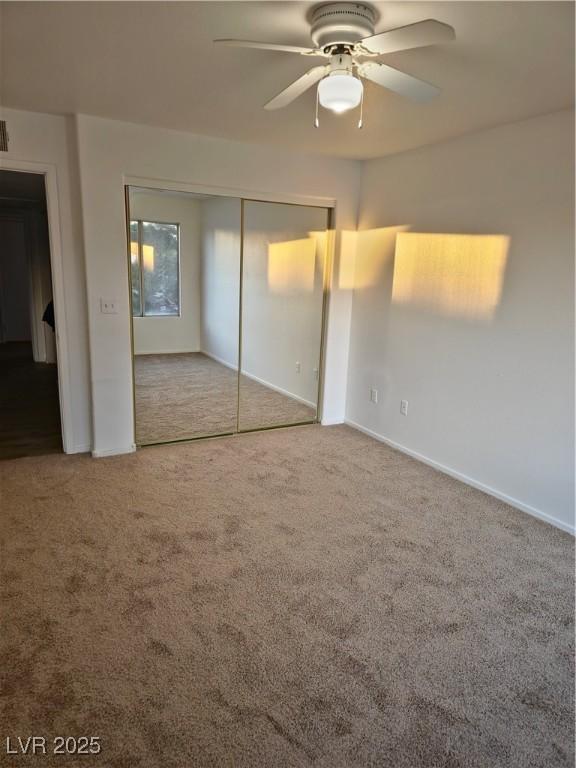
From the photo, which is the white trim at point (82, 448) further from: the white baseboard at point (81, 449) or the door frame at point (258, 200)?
the door frame at point (258, 200)

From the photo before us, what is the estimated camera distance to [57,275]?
138 inches

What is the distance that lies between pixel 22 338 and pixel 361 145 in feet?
24.4

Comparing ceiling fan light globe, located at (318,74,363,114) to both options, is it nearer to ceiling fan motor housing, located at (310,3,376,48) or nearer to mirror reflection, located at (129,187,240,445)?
ceiling fan motor housing, located at (310,3,376,48)

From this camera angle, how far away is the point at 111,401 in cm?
375

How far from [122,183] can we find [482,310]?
8.75 feet

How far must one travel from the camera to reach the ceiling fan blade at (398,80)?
192 cm

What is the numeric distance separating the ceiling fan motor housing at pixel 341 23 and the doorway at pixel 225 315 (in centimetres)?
214

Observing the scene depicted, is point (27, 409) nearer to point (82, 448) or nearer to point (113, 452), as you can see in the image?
point (82, 448)

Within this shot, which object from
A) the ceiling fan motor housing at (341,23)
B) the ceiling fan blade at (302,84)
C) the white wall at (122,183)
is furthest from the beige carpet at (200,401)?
the ceiling fan motor housing at (341,23)

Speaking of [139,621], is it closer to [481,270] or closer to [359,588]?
[359,588]

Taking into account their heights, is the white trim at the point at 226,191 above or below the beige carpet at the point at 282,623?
above

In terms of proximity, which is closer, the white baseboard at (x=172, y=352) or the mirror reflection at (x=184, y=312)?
the mirror reflection at (x=184, y=312)

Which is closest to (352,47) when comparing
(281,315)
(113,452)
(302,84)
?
(302,84)

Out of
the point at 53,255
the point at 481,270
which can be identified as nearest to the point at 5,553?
the point at 53,255
